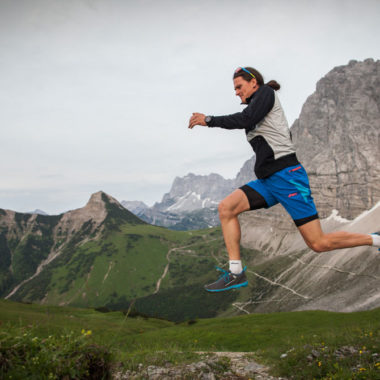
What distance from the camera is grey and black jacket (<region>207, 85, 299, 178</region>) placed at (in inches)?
252

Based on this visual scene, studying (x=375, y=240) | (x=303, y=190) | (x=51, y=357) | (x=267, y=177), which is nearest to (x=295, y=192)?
(x=303, y=190)

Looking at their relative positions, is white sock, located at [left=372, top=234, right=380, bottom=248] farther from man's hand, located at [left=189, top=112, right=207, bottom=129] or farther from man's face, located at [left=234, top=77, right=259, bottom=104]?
man's hand, located at [left=189, top=112, right=207, bottom=129]

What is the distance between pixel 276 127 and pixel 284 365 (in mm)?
6865

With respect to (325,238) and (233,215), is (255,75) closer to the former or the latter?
(233,215)

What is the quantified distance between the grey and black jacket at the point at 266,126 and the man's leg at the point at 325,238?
1471 mm

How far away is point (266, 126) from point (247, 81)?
1.20 m

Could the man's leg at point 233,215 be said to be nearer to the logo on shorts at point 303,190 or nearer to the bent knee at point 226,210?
the bent knee at point 226,210

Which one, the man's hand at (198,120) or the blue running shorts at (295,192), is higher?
the man's hand at (198,120)

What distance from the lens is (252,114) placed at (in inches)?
251

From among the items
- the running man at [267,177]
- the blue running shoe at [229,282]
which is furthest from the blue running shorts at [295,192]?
the blue running shoe at [229,282]

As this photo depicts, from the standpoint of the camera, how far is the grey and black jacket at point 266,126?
6406 millimetres

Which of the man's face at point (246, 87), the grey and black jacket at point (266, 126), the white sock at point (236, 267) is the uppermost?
the man's face at point (246, 87)

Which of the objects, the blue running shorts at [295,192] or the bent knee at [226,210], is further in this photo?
the bent knee at [226,210]

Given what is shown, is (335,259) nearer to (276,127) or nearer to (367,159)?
(367,159)
